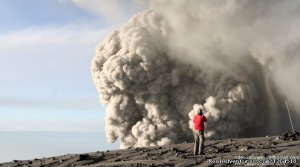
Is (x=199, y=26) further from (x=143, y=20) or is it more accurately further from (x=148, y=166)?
(x=148, y=166)

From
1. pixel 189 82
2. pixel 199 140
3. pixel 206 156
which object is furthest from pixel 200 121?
pixel 189 82

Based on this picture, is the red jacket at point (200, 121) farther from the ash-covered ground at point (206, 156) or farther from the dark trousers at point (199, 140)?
the ash-covered ground at point (206, 156)

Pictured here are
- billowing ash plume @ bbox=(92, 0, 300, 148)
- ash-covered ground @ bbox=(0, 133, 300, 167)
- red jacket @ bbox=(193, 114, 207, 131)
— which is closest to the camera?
ash-covered ground @ bbox=(0, 133, 300, 167)

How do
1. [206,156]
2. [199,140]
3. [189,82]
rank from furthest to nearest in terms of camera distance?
[189,82]
[199,140]
[206,156]

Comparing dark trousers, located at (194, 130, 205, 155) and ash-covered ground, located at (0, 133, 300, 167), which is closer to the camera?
ash-covered ground, located at (0, 133, 300, 167)

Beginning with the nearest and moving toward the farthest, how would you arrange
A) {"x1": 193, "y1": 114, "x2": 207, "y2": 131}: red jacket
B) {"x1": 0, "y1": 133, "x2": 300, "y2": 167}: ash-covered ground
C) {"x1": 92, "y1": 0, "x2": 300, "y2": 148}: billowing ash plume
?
{"x1": 0, "y1": 133, "x2": 300, "y2": 167}: ash-covered ground → {"x1": 193, "y1": 114, "x2": 207, "y2": 131}: red jacket → {"x1": 92, "y1": 0, "x2": 300, "y2": 148}: billowing ash plume

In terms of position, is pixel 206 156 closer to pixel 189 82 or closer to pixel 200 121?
pixel 200 121

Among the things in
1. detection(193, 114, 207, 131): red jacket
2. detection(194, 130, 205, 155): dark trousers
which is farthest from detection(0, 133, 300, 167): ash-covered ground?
detection(193, 114, 207, 131): red jacket

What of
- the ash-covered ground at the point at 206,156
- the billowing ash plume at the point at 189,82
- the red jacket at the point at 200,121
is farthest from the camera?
the billowing ash plume at the point at 189,82

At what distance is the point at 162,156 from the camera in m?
28.5

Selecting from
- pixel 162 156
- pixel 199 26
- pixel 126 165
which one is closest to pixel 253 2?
pixel 199 26

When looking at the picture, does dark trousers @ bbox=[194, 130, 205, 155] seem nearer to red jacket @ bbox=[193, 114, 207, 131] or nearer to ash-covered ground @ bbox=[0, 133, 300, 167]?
red jacket @ bbox=[193, 114, 207, 131]

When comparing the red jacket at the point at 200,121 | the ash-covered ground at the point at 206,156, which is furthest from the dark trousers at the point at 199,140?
the ash-covered ground at the point at 206,156

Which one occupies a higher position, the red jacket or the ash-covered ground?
the red jacket
